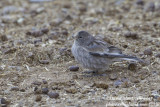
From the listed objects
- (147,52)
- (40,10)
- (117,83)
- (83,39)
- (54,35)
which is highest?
(83,39)

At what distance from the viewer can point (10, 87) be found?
6566 millimetres

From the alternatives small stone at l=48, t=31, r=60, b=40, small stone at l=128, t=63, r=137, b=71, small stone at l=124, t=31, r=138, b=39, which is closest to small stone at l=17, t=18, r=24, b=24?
small stone at l=48, t=31, r=60, b=40

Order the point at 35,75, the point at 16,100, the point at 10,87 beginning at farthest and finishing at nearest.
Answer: the point at 35,75 < the point at 10,87 < the point at 16,100

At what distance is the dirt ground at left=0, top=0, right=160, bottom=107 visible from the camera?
6.13 metres

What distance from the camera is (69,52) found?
323 inches

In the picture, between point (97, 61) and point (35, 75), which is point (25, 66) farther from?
point (97, 61)

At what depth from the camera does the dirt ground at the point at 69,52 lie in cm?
613

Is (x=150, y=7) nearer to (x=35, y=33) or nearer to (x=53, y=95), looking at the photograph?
(x=35, y=33)

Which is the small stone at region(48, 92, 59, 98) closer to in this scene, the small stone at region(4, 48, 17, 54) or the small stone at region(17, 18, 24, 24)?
the small stone at region(4, 48, 17, 54)

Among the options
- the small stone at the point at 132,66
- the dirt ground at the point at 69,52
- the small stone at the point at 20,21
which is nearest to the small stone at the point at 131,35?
the dirt ground at the point at 69,52

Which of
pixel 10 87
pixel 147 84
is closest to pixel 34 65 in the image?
pixel 10 87

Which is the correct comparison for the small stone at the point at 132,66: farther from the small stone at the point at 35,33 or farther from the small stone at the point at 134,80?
the small stone at the point at 35,33

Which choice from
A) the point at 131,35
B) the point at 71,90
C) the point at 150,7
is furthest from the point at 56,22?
the point at 71,90

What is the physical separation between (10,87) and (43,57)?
1531mm
